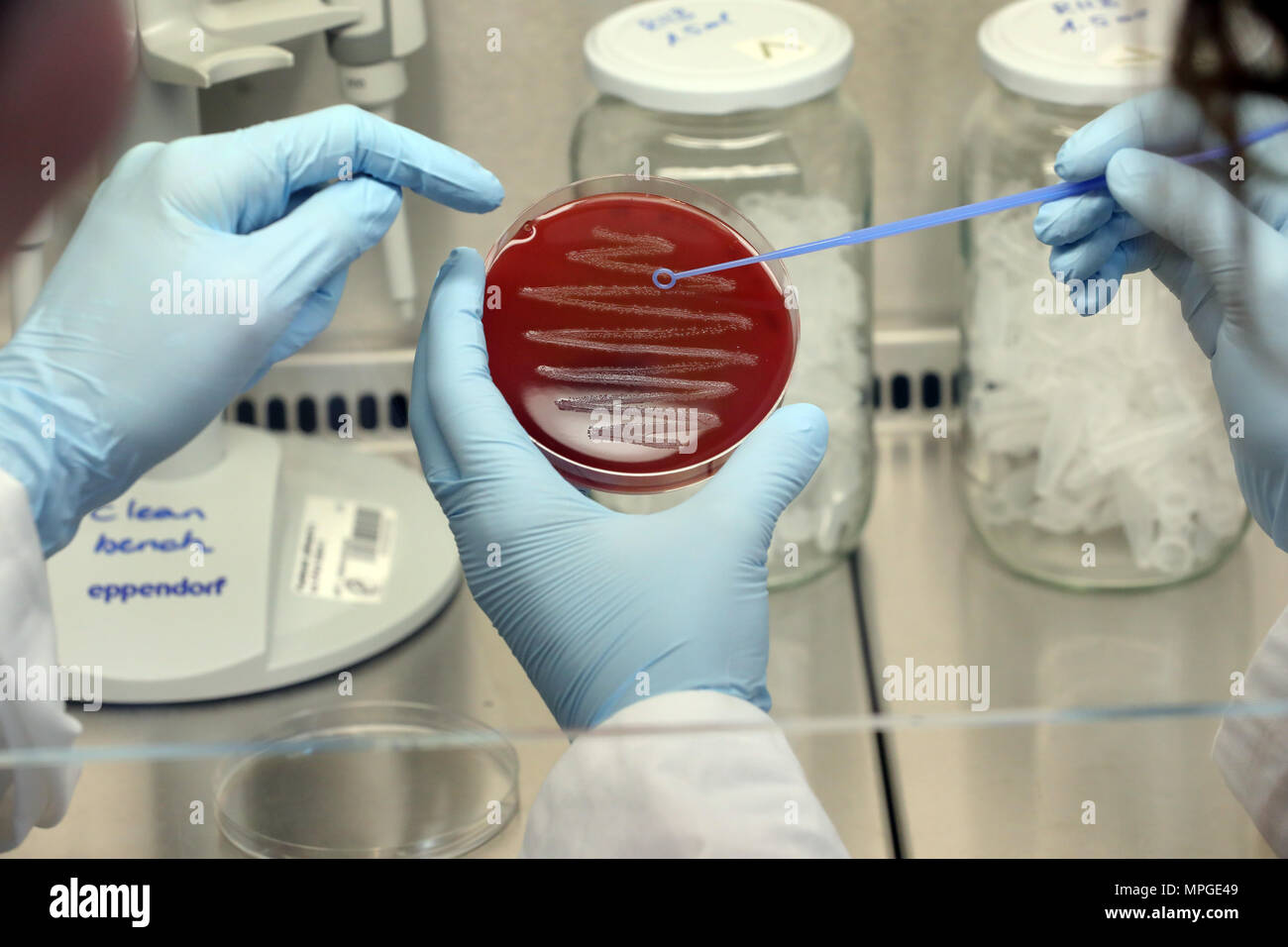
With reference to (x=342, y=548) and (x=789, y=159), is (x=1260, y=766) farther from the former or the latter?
(x=342, y=548)

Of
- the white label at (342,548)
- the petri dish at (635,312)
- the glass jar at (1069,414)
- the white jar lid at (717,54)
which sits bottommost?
the white label at (342,548)

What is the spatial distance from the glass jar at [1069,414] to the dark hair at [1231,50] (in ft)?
1.62

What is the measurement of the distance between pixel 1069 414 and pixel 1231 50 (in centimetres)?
65

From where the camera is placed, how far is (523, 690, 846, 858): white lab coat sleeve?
70 cm

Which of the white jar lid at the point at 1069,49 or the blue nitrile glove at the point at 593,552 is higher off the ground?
the white jar lid at the point at 1069,49

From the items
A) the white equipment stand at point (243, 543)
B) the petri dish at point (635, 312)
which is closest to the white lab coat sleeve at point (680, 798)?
the petri dish at point (635, 312)

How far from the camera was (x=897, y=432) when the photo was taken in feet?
4.83

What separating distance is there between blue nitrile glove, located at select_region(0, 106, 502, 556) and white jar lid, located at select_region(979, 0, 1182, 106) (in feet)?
1.75

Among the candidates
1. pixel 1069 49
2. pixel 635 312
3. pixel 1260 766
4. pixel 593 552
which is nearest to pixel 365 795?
pixel 593 552

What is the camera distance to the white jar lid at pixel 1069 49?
3.64 feet

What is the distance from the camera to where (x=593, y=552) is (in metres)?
0.87

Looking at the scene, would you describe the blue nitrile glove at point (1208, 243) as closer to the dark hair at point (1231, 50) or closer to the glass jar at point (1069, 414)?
the dark hair at point (1231, 50)

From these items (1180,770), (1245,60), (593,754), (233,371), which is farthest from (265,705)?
(1245,60)

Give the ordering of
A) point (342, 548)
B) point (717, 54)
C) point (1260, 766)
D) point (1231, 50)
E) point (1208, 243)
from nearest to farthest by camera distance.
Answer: point (1231, 50)
point (1260, 766)
point (1208, 243)
point (717, 54)
point (342, 548)
